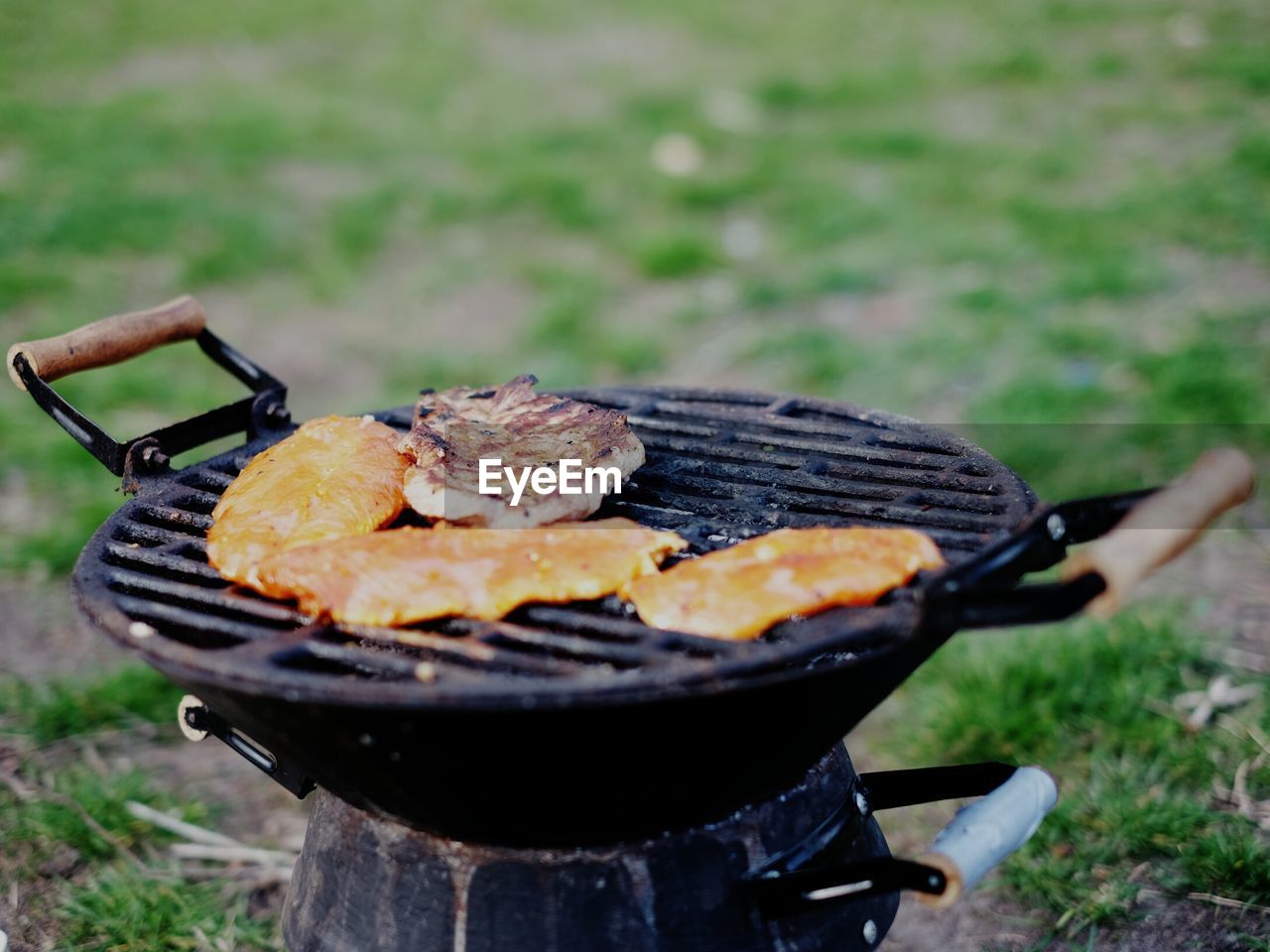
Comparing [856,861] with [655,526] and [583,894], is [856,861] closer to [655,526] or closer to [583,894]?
[583,894]

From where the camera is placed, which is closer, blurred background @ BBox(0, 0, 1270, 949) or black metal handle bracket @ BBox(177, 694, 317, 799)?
black metal handle bracket @ BBox(177, 694, 317, 799)

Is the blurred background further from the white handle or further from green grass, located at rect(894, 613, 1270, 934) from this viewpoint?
the white handle

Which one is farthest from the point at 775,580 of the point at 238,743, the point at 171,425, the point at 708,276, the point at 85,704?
the point at 708,276

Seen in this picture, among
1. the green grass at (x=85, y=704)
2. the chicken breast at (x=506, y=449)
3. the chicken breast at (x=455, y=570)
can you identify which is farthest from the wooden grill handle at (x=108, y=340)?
the green grass at (x=85, y=704)

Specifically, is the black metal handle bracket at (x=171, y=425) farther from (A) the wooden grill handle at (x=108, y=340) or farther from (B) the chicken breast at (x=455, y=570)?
(B) the chicken breast at (x=455, y=570)

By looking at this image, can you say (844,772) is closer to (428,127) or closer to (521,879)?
(521,879)

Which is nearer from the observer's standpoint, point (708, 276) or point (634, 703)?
point (634, 703)

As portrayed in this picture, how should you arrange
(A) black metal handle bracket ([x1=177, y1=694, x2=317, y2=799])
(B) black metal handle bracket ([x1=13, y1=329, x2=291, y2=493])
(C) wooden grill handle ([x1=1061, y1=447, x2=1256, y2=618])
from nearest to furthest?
Result: (C) wooden grill handle ([x1=1061, y1=447, x2=1256, y2=618])
(A) black metal handle bracket ([x1=177, y1=694, x2=317, y2=799])
(B) black metal handle bracket ([x1=13, y1=329, x2=291, y2=493])

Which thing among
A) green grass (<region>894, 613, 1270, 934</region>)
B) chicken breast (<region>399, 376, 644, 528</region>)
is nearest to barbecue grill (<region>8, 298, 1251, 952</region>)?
chicken breast (<region>399, 376, 644, 528</region>)
